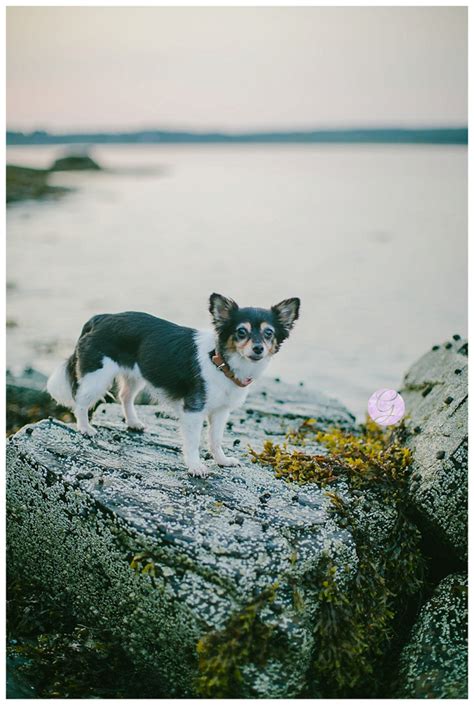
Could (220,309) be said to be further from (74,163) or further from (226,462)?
(74,163)

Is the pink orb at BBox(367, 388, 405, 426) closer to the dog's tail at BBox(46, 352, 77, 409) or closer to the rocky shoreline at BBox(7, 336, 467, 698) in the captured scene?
the rocky shoreline at BBox(7, 336, 467, 698)

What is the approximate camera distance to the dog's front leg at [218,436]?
19.9ft

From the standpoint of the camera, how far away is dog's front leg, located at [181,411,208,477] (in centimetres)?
578

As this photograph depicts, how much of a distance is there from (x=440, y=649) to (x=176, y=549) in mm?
2027

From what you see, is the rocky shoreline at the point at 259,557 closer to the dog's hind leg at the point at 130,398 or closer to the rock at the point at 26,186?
the dog's hind leg at the point at 130,398

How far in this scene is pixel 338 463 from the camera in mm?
6059

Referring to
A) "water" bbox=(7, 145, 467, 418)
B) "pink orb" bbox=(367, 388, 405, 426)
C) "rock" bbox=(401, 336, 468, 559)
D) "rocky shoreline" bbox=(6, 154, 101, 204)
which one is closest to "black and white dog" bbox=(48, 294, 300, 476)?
"rock" bbox=(401, 336, 468, 559)

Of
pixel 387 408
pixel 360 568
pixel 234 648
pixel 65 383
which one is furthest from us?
pixel 387 408

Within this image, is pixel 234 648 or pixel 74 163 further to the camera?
pixel 74 163

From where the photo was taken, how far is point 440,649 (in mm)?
4930

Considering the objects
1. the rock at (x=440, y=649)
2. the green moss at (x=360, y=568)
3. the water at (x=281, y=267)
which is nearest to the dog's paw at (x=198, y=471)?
the green moss at (x=360, y=568)

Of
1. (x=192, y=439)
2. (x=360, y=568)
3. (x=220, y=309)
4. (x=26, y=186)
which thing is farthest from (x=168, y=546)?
(x=26, y=186)

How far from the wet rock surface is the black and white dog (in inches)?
16.7

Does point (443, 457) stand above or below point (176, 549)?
above
